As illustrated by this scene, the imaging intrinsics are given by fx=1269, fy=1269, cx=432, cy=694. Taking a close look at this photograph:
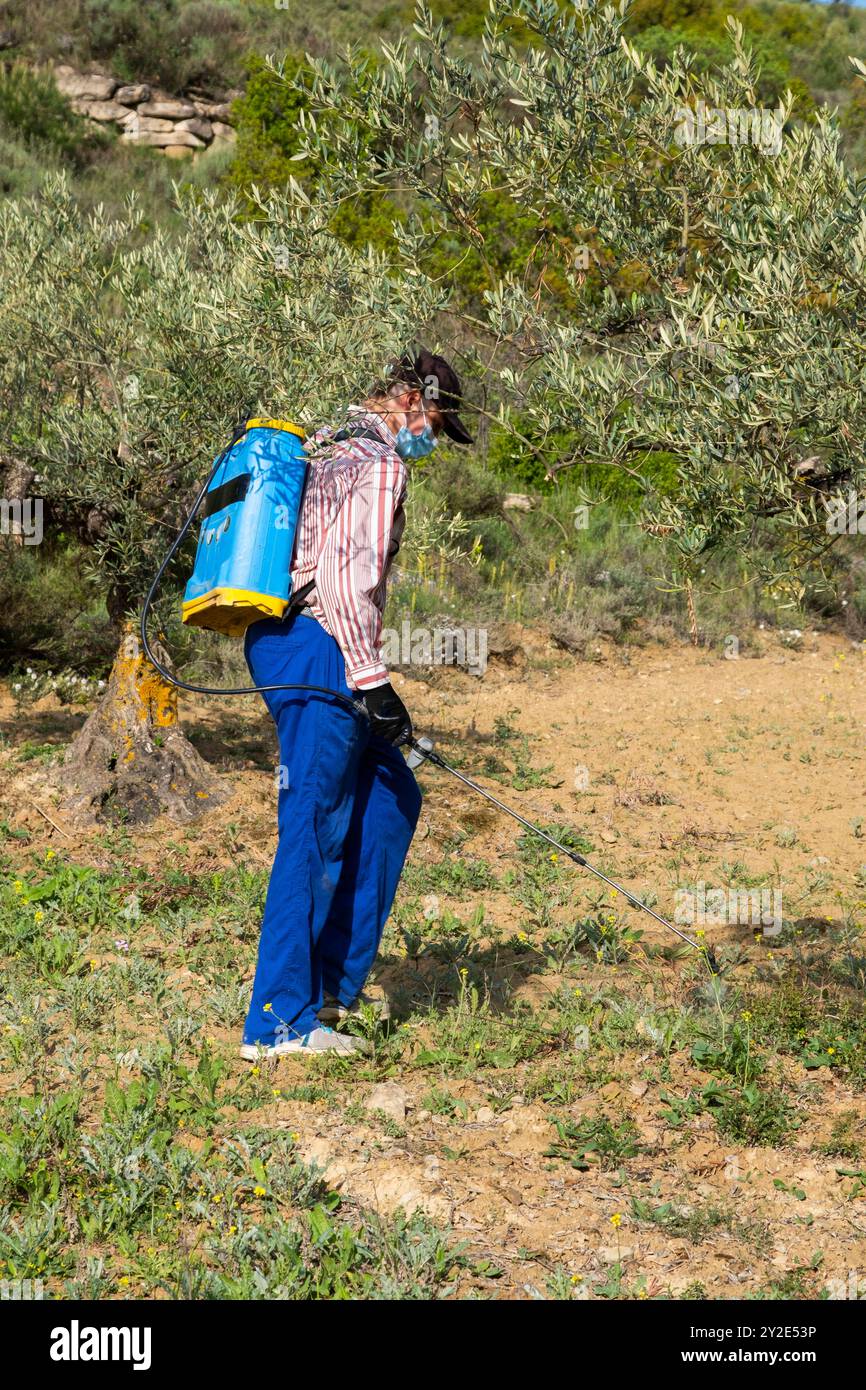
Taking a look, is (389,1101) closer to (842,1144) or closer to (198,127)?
(842,1144)

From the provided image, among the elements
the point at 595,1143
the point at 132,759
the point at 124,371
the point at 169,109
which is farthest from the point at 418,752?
the point at 169,109

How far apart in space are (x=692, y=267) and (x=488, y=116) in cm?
90

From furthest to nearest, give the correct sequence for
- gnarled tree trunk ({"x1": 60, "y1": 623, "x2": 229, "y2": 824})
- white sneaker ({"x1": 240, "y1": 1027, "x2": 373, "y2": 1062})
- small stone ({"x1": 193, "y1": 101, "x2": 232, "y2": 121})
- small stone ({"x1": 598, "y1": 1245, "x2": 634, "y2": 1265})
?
1. small stone ({"x1": 193, "y1": 101, "x2": 232, "y2": 121})
2. gnarled tree trunk ({"x1": 60, "y1": 623, "x2": 229, "y2": 824})
3. white sneaker ({"x1": 240, "y1": 1027, "x2": 373, "y2": 1062})
4. small stone ({"x1": 598, "y1": 1245, "x2": 634, "y2": 1265})

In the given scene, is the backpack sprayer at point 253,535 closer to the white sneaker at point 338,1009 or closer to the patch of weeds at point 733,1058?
the white sneaker at point 338,1009

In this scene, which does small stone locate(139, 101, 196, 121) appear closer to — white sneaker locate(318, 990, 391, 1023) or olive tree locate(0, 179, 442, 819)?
olive tree locate(0, 179, 442, 819)

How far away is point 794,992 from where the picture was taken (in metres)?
4.90

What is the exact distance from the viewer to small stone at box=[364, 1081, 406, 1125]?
13.7 ft

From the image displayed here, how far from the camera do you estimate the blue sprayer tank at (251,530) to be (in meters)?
4.12

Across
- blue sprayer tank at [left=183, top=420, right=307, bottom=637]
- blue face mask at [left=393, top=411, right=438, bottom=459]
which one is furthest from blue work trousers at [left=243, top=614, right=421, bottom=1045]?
blue face mask at [left=393, top=411, right=438, bottom=459]

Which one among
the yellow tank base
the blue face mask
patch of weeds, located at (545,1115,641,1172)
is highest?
the blue face mask

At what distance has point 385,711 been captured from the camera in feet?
13.9

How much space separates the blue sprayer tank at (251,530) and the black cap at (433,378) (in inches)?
16.9

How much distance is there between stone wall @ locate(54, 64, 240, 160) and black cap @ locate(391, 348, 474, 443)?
66.8 ft

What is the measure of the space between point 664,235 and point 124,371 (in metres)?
3.48
